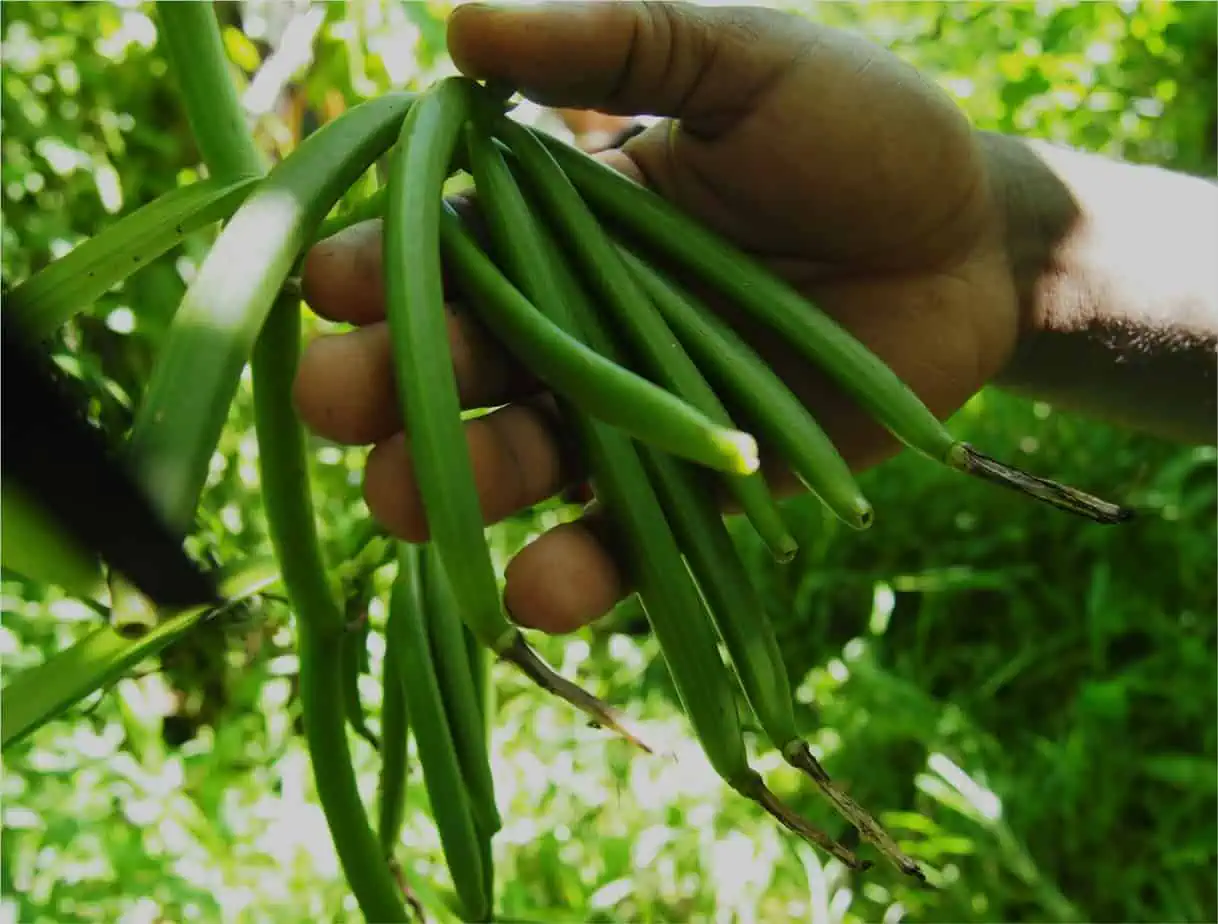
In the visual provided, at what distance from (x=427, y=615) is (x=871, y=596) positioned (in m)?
1.08

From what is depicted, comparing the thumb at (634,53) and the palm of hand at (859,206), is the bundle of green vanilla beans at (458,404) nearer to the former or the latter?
the thumb at (634,53)

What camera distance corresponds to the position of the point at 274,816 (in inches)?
48.3

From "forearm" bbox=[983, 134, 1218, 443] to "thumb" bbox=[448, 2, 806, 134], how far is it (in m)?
0.34

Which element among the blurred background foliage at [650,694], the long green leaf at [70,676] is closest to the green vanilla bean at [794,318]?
the long green leaf at [70,676]

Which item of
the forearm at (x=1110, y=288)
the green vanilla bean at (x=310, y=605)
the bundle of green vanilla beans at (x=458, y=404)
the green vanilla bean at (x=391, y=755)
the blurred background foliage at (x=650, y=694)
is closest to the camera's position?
the bundle of green vanilla beans at (x=458, y=404)

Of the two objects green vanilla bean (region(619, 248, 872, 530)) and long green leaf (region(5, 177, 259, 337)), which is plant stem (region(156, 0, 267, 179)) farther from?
green vanilla bean (region(619, 248, 872, 530))

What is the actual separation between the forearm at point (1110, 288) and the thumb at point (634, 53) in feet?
1.11

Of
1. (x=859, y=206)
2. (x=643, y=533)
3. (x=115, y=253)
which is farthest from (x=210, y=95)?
(x=859, y=206)

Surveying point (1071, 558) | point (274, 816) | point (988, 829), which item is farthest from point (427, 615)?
point (1071, 558)

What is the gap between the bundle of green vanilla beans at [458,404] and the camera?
489 millimetres

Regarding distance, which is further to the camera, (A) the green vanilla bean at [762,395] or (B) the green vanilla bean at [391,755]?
(B) the green vanilla bean at [391,755]

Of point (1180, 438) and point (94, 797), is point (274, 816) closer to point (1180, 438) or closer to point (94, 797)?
point (94, 797)

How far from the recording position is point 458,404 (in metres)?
0.53

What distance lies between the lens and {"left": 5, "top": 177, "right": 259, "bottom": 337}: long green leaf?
521mm
